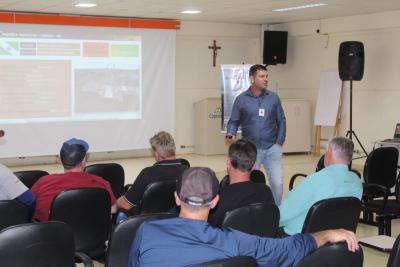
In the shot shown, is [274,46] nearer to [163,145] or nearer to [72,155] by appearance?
[163,145]

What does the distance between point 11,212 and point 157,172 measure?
3.79ft

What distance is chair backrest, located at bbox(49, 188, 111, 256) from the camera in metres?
3.50

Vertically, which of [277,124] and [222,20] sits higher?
[222,20]

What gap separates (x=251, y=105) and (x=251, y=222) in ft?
9.62

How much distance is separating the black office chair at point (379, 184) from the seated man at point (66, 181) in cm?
237

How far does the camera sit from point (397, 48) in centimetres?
962

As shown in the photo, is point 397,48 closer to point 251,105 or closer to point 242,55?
point 242,55

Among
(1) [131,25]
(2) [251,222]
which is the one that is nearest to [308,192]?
(2) [251,222]

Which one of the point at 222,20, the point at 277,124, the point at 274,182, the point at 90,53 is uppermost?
A: the point at 222,20

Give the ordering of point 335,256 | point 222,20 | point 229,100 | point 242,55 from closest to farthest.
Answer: point 335,256 < point 229,100 < point 222,20 < point 242,55

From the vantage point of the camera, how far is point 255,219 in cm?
317

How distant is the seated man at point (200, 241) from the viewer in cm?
202

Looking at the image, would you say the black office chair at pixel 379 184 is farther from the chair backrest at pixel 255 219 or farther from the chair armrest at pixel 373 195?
the chair backrest at pixel 255 219

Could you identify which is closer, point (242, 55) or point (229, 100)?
point (229, 100)
